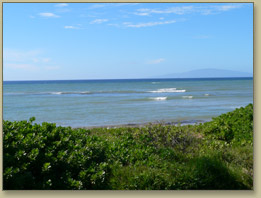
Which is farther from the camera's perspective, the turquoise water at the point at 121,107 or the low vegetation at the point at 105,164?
the turquoise water at the point at 121,107

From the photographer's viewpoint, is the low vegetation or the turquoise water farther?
the turquoise water

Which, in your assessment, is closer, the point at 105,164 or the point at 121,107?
the point at 105,164

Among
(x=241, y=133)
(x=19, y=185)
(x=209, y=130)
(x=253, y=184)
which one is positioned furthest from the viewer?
(x=209, y=130)

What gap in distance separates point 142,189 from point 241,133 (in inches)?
124

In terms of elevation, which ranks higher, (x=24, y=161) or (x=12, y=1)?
(x=12, y=1)

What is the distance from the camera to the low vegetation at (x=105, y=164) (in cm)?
395

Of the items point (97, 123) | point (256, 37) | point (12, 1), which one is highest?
point (12, 1)

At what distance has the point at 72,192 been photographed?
154 inches

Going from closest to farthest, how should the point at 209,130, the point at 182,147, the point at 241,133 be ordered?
the point at 182,147 < the point at 241,133 < the point at 209,130

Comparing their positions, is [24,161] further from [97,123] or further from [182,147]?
[97,123]

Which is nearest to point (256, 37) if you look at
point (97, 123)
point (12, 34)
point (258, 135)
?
point (258, 135)

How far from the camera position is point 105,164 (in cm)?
421

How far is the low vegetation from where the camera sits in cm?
395

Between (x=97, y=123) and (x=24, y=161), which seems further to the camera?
(x=97, y=123)
